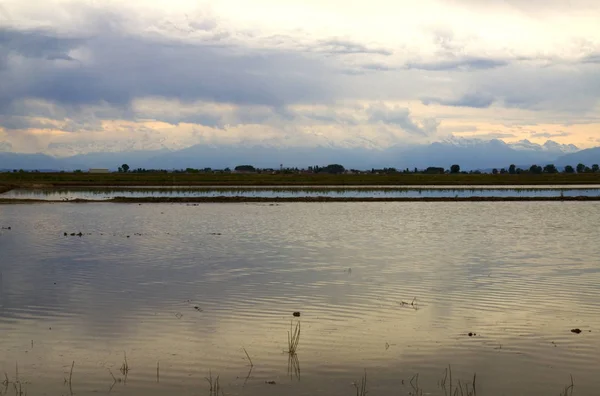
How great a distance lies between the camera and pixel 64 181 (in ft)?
327

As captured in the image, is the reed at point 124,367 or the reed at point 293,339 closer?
the reed at point 124,367

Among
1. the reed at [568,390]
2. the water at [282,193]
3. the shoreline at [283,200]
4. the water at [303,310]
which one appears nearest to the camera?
the reed at [568,390]

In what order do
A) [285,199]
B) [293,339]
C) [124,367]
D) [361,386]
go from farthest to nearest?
1. [285,199]
2. [293,339]
3. [124,367]
4. [361,386]

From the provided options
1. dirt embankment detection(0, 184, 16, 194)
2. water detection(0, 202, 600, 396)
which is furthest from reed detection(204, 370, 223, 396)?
dirt embankment detection(0, 184, 16, 194)

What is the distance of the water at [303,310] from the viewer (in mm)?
10695

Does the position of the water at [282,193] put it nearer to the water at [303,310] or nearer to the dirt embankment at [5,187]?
the dirt embankment at [5,187]

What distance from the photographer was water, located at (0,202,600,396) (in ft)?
35.1

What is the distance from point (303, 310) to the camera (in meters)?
15.2

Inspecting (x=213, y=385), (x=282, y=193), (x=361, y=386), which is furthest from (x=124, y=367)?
(x=282, y=193)

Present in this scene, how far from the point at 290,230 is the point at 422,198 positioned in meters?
30.9

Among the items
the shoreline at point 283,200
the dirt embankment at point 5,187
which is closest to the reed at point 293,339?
the shoreline at point 283,200

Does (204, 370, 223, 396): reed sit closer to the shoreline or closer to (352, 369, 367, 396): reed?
(352, 369, 367, 396): reed

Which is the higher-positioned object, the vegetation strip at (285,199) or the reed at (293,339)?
the vegetation strip at (285,199)

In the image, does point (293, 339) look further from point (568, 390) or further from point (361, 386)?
point (568, 390)
